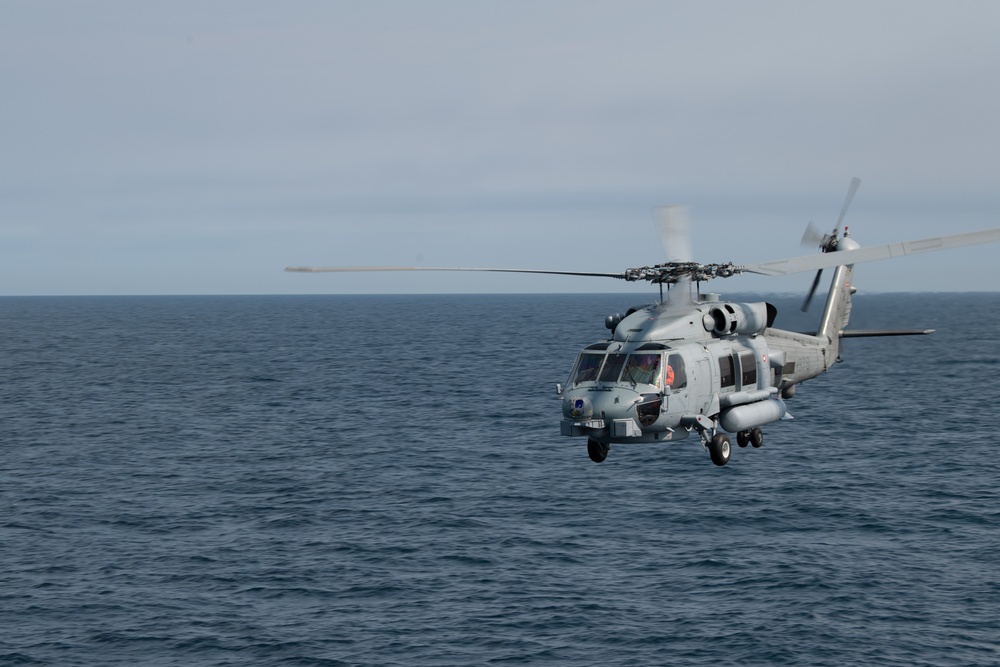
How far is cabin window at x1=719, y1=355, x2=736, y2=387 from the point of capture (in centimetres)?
3394

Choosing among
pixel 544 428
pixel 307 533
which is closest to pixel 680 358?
pixel 307 533

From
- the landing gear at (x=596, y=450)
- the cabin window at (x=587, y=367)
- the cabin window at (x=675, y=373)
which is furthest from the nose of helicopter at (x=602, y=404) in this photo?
the landing gear at (x=596, y=450)

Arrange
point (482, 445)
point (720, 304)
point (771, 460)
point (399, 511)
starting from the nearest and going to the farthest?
point (720, 304)
point (399, 511)
point (771, 460)
point (482, 445)

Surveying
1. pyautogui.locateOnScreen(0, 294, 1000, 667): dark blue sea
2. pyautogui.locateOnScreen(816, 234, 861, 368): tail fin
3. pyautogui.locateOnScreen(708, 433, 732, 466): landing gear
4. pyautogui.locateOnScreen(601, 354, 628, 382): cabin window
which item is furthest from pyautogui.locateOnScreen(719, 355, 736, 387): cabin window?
pyautogui.locateOnScreen(816, 234, 861, 368): tail fin

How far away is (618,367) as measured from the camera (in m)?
32.1

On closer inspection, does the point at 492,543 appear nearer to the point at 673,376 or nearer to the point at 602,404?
A: the point at 673,376

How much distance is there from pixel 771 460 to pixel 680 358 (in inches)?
3073

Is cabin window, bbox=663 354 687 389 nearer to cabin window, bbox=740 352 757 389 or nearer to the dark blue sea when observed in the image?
cabin window, bbox=740 352 757 389

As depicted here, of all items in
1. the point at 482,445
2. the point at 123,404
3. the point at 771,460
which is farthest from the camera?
the point at 123,404

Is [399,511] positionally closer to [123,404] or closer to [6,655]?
[6,655]

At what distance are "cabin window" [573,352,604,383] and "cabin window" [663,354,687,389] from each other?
7.01 ft

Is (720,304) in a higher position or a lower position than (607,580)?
higher

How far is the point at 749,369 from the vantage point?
116 ft

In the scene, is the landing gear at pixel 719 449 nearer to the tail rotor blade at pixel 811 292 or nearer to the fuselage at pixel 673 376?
the fuselage at pixel 673 376
